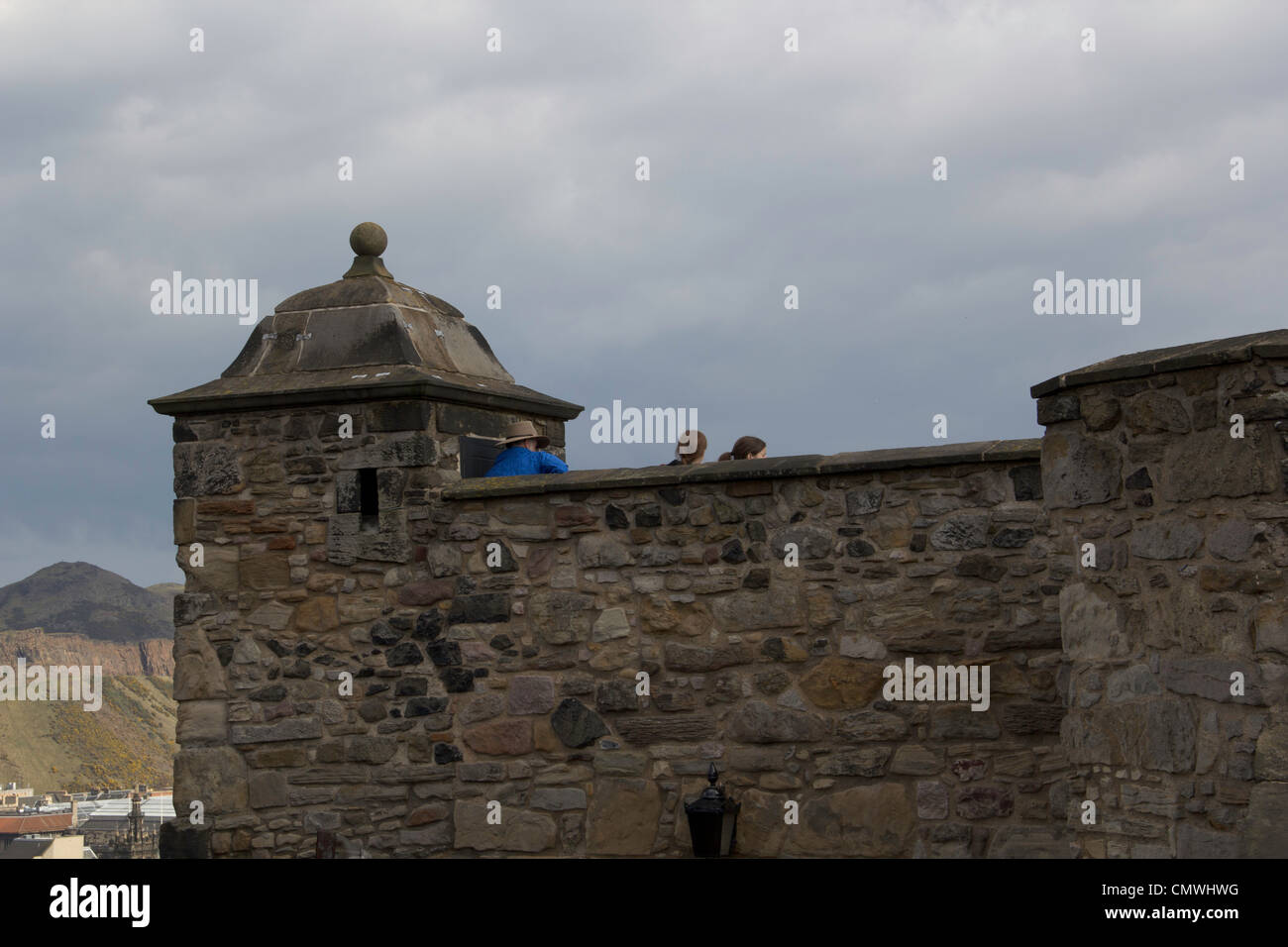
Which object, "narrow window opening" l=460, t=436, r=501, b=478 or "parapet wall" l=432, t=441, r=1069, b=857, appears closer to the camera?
"parapet wall" l=432, t=441, r=1069, b=857

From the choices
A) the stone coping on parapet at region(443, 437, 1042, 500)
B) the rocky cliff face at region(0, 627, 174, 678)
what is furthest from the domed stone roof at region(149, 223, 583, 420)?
the rocky cliff face at region(0, 627, 174, 678)

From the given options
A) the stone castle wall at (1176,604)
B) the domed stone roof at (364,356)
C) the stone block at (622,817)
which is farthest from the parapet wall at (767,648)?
the stone castle wall at (1176,604)

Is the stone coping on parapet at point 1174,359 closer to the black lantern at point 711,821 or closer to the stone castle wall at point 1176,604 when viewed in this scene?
the stone castle wall at point 1176,604

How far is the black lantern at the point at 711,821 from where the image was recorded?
593 centimetres

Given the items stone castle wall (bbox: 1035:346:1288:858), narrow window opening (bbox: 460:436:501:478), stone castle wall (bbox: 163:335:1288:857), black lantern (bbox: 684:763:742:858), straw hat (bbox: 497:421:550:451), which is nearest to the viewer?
stone castle wall (bbox: 1035:346:1288:858)

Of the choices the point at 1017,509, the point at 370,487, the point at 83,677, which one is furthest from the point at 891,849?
the point at 83,677

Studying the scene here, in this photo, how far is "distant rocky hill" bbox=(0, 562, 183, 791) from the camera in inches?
3214

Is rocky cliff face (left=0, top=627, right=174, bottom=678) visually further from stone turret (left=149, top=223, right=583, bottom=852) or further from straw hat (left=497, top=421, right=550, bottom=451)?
straw hat (left=497, top=421, right=550, bottom=451)

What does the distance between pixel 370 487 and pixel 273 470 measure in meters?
0.51

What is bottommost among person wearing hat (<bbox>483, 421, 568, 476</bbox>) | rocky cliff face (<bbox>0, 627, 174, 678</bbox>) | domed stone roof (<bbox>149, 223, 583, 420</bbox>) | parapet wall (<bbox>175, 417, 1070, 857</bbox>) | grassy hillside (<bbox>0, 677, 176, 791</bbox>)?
grassy hillside (<bbox>0, 677, 176, 791</bbox>)

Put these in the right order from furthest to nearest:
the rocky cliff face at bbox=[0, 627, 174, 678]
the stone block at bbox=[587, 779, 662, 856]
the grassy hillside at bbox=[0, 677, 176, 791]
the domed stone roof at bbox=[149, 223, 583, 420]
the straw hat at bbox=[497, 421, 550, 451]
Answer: the rocky cliff face at bbox=[0, 627, 174, 678], the grassy hillside at bbox=[0, 677, 176, 791], the straw hat at bbox=[497, 421, 550, 451], the domed stone roof at bbox=[149, 223, 583, 420], the stone block at bbox=[587, 779, 662, 856]

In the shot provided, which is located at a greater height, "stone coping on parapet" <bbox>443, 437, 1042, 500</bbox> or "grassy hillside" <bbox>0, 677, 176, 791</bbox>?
"stone coping on parapet" <bbox>443, 437, 1042, 500</bbox>

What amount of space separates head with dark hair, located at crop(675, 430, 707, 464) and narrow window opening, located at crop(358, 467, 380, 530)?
1464 mm
